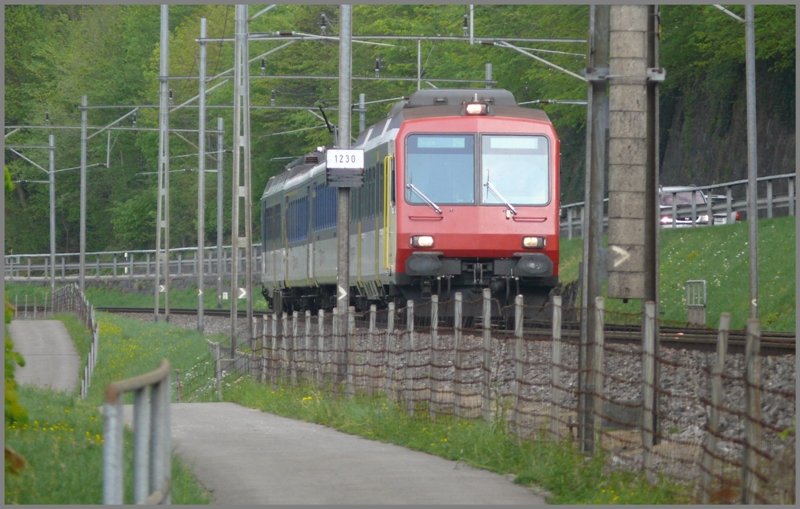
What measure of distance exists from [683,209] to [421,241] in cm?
2265

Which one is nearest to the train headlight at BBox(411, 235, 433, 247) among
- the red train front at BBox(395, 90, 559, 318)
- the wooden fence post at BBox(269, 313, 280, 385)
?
the red train front at BBox(395, 90, 559, 318)

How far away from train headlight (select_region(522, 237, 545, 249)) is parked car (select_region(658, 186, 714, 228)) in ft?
59.8

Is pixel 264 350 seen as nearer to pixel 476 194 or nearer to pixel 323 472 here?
pixel 476 194

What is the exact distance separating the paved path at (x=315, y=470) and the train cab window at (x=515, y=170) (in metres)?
8.57

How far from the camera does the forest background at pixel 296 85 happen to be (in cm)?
5406

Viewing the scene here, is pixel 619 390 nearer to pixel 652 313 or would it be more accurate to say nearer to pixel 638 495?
pixel 652 313

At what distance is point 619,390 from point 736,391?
250 centimetres

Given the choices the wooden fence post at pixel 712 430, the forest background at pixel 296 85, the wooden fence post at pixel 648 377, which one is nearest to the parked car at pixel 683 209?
the forest background at pixel 296 85

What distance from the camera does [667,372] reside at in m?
20.9

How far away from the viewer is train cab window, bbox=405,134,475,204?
30219 millimetres

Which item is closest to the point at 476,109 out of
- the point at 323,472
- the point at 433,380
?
the point at 433,380

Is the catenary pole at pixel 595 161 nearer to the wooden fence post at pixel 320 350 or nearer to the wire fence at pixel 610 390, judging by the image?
the wire fence at pixel 610 390

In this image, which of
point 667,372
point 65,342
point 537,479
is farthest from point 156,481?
point 65,342

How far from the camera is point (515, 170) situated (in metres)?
30.4
